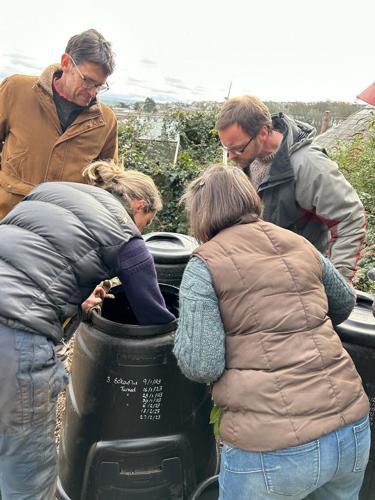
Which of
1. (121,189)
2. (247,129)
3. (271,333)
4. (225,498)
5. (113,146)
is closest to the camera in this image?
(271,333)

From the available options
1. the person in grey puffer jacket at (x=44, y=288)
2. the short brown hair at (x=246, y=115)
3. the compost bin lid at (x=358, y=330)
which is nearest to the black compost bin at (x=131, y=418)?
the person in grey puffer jacket at (x=44, y=288)

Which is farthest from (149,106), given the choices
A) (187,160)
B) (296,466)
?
(296,466)

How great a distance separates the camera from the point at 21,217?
5.06 feet

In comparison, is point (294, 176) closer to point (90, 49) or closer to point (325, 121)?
point (90, 49)

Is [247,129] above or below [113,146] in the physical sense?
above

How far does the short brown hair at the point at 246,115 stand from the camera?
2.21 meters

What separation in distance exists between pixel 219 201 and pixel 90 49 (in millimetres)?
1219

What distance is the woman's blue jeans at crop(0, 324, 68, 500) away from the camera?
4.64ft

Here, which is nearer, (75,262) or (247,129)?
(75,262)

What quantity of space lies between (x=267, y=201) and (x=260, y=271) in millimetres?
1063

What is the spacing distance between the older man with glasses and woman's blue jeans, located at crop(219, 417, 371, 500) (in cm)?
166

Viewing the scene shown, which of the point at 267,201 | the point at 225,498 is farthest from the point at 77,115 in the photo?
the point at 225,498

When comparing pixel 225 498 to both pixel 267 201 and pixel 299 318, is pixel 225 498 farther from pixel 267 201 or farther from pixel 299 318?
pixel 267 201

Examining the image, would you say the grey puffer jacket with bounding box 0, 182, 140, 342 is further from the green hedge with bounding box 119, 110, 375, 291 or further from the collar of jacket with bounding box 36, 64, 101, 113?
the green hedge with bounding box 119, 110, 375, 291
